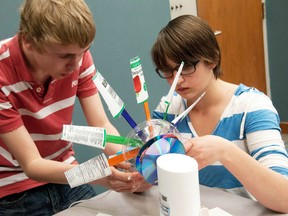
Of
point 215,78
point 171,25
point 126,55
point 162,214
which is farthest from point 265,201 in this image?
point 126,55

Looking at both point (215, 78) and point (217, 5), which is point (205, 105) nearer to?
point (215, 78)

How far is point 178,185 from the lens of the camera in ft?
2.08

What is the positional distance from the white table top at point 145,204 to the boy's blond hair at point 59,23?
0.42m

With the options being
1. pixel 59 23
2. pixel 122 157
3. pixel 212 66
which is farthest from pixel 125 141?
pixel 212 66

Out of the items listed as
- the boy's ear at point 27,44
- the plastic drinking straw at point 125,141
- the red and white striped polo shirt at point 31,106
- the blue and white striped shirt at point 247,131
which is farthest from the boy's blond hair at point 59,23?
the blue and white striped shirt at point 247,131

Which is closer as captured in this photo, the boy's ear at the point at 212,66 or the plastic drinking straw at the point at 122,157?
the plastic drinking straw at the point at 122,157

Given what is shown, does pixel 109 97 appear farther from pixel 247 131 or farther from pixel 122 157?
pixel 247 131

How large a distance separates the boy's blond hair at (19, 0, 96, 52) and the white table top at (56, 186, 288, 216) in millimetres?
419

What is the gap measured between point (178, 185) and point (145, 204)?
0.36 meters

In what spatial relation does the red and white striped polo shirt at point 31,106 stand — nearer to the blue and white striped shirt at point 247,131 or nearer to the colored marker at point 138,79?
the blue and white striped shirt at point 247,131

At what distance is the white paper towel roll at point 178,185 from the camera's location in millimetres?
628

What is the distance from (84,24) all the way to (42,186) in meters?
0.57

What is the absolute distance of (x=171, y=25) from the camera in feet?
3.50

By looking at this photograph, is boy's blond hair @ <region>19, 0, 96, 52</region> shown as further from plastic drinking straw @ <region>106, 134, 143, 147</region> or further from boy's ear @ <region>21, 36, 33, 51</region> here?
plastic drinking straw @ <region>106, 134, 143, 147</region>
